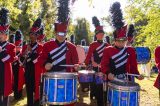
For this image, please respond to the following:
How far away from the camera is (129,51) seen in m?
7.07

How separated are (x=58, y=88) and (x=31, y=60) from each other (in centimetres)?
358

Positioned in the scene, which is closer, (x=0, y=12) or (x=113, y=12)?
(x=113, y=12)

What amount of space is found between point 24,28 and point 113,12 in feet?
88.8

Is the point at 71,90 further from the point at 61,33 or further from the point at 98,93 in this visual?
the point at 98,93

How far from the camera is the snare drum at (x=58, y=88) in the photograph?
6.06 metres

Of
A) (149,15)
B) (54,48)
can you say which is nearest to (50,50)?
(54,48)

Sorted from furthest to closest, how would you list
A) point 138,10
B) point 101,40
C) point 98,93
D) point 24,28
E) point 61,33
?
point 24,28, point 138,10, point 101,40, point 98,93, point 61,33

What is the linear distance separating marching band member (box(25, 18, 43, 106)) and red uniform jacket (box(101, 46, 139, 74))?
2.75 metres

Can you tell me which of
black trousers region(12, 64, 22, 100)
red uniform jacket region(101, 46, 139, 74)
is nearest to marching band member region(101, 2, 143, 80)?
red uniform jacket region(101, 46, 139, 74)

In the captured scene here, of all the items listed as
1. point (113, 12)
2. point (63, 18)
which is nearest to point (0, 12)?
point (63, 18)

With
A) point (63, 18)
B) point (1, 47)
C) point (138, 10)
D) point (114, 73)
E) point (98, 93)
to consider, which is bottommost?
point (98, 93)

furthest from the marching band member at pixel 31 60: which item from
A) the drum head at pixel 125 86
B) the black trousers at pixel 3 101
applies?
the drum head at pixel 125 86

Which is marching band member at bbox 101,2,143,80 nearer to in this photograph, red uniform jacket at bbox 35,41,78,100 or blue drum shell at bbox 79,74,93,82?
red uniform jacket at bbox 35,41,78,100

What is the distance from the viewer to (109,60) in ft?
22.6
